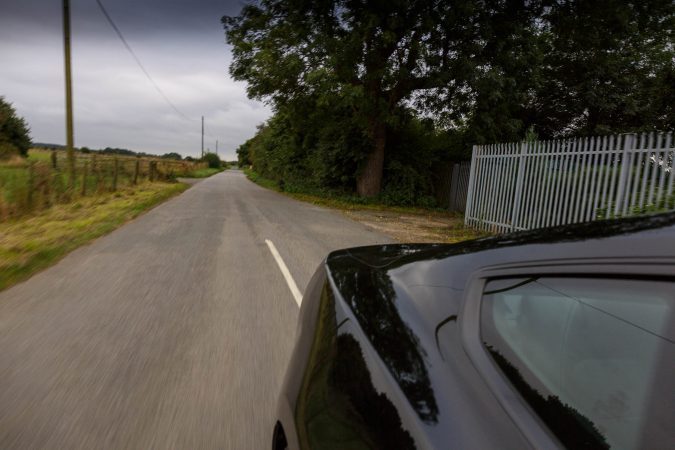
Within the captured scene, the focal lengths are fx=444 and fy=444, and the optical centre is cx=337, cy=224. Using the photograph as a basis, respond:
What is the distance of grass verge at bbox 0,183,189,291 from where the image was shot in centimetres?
654

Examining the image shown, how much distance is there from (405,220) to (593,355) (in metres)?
14.2

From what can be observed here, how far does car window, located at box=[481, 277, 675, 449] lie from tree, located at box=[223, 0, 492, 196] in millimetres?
15453

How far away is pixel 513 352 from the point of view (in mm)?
1187

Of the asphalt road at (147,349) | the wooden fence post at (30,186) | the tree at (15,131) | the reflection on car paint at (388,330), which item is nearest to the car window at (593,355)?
the reflection on car paint at (388,330)

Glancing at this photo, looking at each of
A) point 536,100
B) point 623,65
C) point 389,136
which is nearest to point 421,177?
point 389,136

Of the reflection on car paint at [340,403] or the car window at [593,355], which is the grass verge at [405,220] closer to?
the reflection on car paint at [340,403]

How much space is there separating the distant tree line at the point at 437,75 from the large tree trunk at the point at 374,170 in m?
0.06

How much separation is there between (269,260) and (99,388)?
176 inches

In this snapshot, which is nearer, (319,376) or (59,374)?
(319,376)

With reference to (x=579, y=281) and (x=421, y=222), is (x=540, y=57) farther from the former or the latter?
(x=579, y=281)

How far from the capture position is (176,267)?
6742 millimetres

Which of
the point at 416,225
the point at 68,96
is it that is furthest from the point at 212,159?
the point at 416,225

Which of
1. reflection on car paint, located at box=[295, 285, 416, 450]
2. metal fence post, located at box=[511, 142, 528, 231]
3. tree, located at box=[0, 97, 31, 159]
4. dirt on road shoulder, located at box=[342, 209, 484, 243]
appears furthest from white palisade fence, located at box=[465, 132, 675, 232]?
tree, located at box=[0, 97, 31, 159]

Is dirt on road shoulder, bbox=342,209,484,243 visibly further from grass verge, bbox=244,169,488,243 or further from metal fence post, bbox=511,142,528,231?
metal fence post, bbox=511,142,528,231
